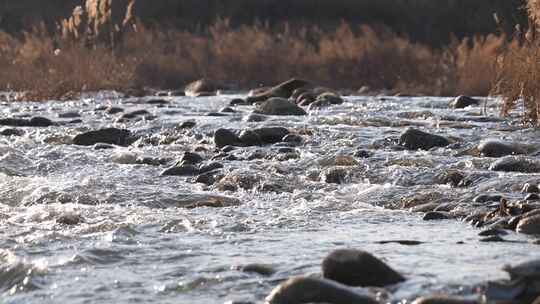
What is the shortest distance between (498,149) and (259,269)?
Answer: 333 cm

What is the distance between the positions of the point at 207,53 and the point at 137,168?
11.0m

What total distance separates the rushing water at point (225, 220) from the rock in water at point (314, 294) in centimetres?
9

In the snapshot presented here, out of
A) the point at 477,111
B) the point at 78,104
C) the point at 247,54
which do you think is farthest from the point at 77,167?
the point at 247,54

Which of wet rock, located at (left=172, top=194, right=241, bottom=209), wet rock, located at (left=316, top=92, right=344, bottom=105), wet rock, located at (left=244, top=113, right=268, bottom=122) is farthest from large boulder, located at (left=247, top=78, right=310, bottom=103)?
wet rock, located at (left=172, top=194, right=241, bottom=209)

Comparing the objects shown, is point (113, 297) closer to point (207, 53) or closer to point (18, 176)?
point (18, 176)

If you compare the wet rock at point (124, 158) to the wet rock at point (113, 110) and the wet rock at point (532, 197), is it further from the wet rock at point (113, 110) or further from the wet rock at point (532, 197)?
the wet rock at point (113, 110)

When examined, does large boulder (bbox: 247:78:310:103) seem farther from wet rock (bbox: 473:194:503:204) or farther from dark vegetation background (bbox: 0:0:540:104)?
wet rock (bbox: 473:194:503:204)

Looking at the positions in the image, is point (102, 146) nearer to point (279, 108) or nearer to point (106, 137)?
point (106, 137)

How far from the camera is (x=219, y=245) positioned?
381cm

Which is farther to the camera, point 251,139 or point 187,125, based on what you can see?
point 187,125

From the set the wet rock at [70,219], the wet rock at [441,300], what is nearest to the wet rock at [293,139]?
the wet rock at [70,219]

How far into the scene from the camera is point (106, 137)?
7824 mm

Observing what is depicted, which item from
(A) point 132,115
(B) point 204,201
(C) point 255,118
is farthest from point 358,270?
(A) point 132,115

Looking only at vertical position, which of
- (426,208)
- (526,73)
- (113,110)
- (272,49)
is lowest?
(426,208)
